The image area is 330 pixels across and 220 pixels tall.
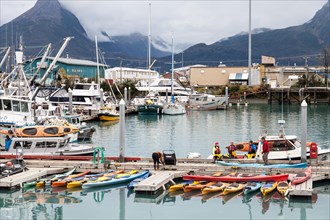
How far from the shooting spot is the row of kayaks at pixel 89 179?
26.9 metres

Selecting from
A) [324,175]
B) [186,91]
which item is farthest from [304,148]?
[186,91]

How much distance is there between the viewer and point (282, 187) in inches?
987

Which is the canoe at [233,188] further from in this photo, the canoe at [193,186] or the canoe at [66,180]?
the canoe at [66,180]

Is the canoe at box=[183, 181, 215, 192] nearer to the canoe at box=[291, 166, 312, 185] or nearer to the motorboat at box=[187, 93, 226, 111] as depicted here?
the canoe at box=[291, 166, 312, 185]

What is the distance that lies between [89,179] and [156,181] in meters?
3.66

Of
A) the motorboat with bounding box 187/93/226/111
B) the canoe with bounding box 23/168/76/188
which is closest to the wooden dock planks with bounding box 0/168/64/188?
the canoe with bounding box 23/168/76/188

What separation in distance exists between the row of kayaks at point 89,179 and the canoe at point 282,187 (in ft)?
22.1

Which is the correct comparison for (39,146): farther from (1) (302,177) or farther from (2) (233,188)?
(1) (302,177)

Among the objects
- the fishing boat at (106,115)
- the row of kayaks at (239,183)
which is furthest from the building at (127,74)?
the row of kayaks at (239,183)

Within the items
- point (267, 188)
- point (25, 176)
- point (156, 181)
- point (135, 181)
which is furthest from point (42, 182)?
point (267, 188)

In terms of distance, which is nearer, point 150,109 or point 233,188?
point 233,188

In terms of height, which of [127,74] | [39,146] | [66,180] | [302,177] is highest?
[127,74]

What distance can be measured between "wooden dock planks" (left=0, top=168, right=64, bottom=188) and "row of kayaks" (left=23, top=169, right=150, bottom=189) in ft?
1.18

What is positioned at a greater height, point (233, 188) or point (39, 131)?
Answer: point (39, 131)
